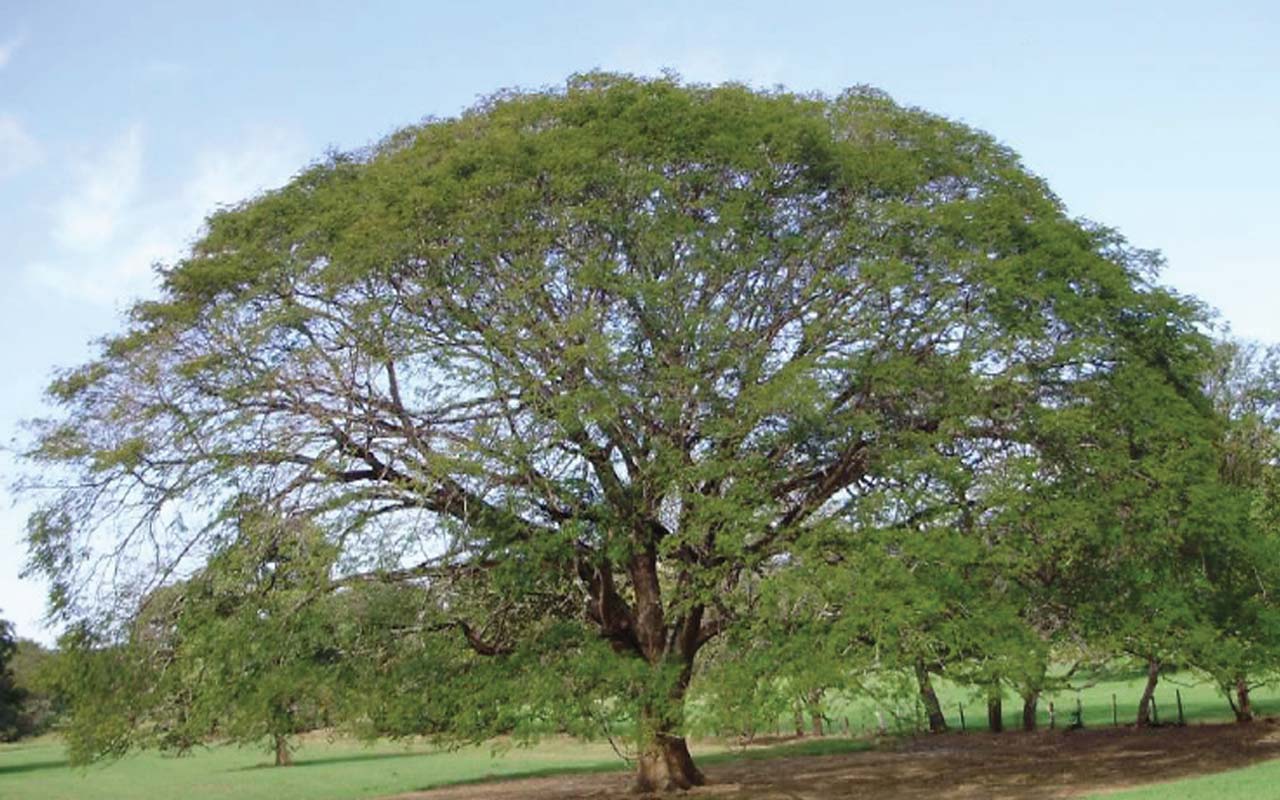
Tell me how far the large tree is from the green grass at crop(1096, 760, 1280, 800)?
5.80 meters

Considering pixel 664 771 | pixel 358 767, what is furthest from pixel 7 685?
pixel 664 771

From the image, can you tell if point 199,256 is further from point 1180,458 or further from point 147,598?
point 1180,458

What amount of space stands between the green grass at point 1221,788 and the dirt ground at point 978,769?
141 cm

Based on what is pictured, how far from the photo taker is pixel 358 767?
147 feet

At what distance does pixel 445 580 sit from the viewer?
19.9 m

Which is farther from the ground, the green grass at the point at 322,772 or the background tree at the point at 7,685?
the background tree at the point at 7,685

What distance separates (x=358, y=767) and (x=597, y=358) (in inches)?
1228

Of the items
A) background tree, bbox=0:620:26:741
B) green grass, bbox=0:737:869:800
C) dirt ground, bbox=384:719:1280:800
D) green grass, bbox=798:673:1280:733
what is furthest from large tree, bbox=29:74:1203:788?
background tree, bbox=0:620:26:741

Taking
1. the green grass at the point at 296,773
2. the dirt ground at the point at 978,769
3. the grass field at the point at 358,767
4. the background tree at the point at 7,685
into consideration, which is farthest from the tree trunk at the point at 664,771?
the background tree at the point at 7,685

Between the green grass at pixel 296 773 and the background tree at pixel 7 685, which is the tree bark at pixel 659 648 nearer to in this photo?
the green grass at pixel 296 773

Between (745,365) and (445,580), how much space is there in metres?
5.99

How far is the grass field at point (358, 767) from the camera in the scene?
35.2 metres

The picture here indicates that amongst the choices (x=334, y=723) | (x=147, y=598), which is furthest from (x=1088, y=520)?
(x=147, y=598)

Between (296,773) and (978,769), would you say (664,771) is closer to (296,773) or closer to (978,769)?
(978,769)
